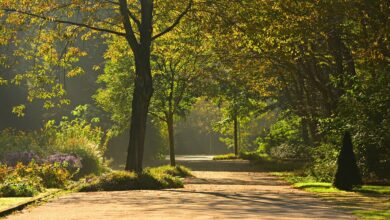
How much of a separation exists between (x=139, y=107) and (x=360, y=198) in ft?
31.0

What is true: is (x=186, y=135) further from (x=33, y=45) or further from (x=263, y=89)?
(x=33, y=45)

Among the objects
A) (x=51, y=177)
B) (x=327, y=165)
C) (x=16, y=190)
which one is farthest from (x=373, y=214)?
(x=51, y=177)

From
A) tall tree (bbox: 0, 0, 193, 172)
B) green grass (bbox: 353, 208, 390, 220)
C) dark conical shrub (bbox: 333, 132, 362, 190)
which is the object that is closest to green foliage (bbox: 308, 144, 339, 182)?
dark conical shrub (bbox: 333, 132, 362, 190)

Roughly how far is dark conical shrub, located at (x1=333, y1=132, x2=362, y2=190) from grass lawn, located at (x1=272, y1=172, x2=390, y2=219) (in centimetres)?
27

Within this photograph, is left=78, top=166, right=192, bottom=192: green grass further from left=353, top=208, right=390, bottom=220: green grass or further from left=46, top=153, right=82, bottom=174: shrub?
left=353, top=208, right=390, bottom=220: green grass

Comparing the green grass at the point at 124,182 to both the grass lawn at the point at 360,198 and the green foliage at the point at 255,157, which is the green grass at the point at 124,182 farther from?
the green foliage at the point at 255,157

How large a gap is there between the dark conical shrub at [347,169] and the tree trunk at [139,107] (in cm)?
759

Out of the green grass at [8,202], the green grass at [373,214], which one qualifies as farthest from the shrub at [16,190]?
the green grass at [373,214]

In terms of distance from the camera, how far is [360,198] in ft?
60.7

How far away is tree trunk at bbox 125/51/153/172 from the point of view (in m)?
24.6

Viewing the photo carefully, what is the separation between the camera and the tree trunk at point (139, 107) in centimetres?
2456

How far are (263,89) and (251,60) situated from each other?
4.14 meters

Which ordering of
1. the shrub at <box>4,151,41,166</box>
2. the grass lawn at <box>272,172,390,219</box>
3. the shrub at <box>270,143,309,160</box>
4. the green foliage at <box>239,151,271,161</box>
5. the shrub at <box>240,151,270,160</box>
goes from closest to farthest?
1. the grass lawn at <box>272,172,390,219</box>
2. the shrub at <box>4,151,41,166</box>
3. the shrub at <box>270,143,309,160</box>
4. the green foliage at <box>239,151,271,161</box>
5. the shrub at <box>240,151,270,160</box>

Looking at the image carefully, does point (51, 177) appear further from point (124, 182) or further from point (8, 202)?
point (8, 202)
